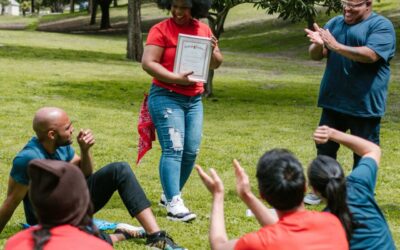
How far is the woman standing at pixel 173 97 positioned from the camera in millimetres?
6691

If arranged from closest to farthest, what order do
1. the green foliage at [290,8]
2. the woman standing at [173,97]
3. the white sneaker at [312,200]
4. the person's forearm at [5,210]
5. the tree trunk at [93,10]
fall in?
1. the person's forearm at [5,210]
2. the woman standing at [173,97]
3. the white sneaker at [312,200]
4. the green foliage at [290,8]
5. the tree trunk at [93,10]

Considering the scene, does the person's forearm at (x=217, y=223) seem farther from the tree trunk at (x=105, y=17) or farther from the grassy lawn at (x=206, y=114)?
the tree trunk at (x=105, y=17)

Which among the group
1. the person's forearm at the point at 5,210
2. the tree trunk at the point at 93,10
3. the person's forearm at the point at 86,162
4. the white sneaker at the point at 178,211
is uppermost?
the person's forearm at the point at 86,162

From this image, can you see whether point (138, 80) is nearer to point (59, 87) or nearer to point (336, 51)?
point (59, 87)

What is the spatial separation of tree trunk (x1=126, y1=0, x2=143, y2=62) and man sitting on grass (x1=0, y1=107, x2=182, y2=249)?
80.0 feet

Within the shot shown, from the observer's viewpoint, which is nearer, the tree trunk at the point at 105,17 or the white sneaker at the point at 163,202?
the white sneaker at the point at 163,202

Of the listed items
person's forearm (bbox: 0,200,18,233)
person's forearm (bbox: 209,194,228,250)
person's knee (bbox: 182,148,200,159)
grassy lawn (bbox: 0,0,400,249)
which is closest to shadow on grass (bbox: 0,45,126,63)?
grassy lawn (bbox: 0,0,400,249)

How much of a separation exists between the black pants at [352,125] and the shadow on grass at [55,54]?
2066 centimetres

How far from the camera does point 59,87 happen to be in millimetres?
18672

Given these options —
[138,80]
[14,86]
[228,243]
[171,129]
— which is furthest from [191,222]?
[138,80]

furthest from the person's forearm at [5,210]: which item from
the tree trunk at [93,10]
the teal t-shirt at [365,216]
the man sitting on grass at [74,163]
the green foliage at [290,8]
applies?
the tree trunk at [93,10]

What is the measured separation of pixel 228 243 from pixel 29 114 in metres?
10.7

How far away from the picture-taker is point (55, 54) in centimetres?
2966

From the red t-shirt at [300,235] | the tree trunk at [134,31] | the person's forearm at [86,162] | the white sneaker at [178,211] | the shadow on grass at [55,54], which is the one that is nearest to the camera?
the red t-shirt at [300,235]
